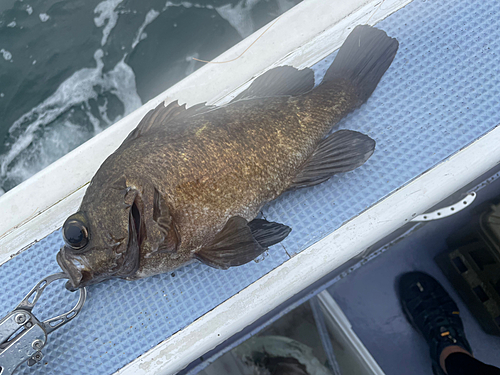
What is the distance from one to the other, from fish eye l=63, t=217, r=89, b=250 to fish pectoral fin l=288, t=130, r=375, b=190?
990 millimetres

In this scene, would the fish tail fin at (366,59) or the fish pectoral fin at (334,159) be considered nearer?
the fish pectoral fin at (334,159)

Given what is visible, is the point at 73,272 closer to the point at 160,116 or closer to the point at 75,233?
the point at 75,233

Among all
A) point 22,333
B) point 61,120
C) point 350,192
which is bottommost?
point 350,192

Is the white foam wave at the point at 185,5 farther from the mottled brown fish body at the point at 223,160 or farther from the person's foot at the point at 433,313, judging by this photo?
the person's foot at the point at 433,313

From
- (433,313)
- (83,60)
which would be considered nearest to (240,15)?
(83,60)

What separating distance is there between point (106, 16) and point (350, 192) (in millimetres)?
3111

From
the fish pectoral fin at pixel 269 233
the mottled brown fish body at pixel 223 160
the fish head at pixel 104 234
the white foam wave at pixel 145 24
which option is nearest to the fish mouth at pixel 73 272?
the fish head at pixel 104 234

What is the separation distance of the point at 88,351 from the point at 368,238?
1.66 m

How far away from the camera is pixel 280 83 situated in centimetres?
190

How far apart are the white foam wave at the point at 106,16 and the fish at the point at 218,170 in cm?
238

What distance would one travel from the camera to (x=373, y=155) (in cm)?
202

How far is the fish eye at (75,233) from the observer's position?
143 centimetres

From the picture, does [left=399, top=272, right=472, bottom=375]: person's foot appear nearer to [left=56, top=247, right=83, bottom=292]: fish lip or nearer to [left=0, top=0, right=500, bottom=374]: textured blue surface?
[left=0, top=0, right=500, bottom=374]: textured blue surface

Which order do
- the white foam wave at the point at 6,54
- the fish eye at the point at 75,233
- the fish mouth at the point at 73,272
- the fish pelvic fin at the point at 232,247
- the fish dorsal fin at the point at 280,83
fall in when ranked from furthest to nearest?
the white foam wave at the point at 6,54 < the fish dorsal fin at the point at 280,83 < the fish pelvic fin at the point at 232,247 < the fish mouth at the point at 73,272 < the fish eye at the point at 75,233
